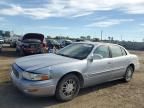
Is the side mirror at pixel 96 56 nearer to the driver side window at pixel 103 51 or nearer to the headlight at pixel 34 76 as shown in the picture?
the driver side window at pixel 103 51

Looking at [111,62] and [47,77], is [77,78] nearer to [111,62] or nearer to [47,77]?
[47,77]

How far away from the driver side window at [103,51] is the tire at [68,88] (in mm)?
1317

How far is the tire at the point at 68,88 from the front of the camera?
6.41 metres

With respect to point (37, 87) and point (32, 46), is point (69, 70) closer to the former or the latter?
point (37, 87)

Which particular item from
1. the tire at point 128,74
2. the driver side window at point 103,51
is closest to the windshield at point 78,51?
the driver side window at point 103,51

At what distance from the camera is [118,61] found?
8.39 m

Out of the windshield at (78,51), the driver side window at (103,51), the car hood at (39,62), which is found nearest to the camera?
the car hood at (39,62)

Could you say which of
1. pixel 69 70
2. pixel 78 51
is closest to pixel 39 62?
pixel 69 70

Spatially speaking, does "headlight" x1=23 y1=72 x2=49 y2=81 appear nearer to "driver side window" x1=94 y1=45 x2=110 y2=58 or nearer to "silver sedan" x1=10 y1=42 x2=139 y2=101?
"silver sedan" x1=10 y1=42 x2=139 y2=101

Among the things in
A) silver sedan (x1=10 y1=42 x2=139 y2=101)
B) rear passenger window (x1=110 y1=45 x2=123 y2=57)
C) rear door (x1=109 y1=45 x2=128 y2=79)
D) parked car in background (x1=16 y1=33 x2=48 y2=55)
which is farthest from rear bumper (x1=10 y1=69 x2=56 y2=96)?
parked car in background (x1=16 y1=33 x2=48 y2=55)

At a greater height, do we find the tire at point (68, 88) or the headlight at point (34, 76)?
the headlight at point (34, 76)

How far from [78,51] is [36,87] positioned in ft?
7.15

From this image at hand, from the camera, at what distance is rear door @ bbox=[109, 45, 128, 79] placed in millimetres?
8184

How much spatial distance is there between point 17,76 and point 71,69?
1.38 metres
